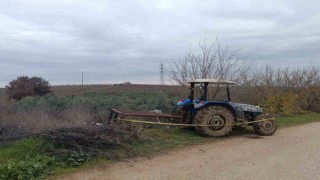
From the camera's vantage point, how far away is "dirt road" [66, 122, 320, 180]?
7488mm

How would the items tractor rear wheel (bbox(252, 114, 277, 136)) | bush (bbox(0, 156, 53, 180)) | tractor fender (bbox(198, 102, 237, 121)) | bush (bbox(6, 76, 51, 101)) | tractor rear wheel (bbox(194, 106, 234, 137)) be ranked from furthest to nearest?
bush (bbox(6, 76, 51, 101)), tractor rear wheel (bbox(252, 114, 277, 136)), tractor fender (bbox(198, 102, 237, 121)), tractor rear wheel (bbox(194, 106, 234, 137)), bush (bbox(0, 156, 53, 180))

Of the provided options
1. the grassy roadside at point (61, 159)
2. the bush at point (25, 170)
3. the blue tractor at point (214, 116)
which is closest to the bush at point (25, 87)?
the blue tractor at point (214, 116)

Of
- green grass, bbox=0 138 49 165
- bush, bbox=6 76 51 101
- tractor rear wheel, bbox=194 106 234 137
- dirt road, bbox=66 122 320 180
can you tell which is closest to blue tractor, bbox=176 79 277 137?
tractor rear wheel, bbox=194 106 234 137

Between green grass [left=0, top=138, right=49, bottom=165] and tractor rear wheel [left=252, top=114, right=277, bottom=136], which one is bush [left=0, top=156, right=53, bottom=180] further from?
tractor rear wheel [left=252, top=114, right=277, bottom=136]

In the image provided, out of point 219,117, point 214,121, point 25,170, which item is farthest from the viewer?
point 219,117

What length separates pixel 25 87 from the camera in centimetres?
2870

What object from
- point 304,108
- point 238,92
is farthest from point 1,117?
point 304,108

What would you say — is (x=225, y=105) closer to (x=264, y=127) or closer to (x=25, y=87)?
(x=264, y=127)

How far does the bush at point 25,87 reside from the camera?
28500mm

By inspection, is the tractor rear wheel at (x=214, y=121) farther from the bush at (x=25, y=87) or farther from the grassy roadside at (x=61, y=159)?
the bush at (x=25, y=87)

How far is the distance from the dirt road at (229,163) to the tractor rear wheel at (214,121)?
24.9 inches

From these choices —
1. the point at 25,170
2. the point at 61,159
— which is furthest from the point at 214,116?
the point at 25,170

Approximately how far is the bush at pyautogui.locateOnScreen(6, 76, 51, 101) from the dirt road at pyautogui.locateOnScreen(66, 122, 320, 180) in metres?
21.3

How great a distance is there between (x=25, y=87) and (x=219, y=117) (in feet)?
68.4
